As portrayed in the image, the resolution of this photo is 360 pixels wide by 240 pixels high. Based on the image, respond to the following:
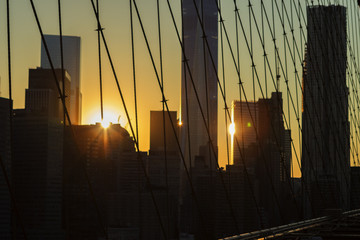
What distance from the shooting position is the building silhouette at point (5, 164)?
29312mm

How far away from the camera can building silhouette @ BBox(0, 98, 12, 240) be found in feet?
96.2

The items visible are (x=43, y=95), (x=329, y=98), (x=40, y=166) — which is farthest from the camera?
(x=43, y=95)

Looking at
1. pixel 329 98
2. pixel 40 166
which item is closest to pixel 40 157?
pixel 40 166

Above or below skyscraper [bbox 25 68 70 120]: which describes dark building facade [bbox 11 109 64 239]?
below

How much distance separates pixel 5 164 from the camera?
3073 cm

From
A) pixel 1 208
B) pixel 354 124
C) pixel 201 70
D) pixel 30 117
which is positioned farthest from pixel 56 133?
pixel 201 70

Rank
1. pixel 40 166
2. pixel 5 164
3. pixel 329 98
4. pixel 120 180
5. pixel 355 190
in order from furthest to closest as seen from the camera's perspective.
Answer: pixel 120 180, pixel 40 166, pixel 355 190, pixel 329 98, pixel 5 164

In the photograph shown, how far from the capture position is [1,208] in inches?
1398

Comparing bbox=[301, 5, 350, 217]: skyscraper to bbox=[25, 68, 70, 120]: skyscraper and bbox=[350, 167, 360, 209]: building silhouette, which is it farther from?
bbox=[25, 68, 70, 120]: skyscraper

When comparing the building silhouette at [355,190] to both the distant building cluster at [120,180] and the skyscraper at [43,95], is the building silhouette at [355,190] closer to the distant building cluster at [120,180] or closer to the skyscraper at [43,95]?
the distant building cluster at [120,180]

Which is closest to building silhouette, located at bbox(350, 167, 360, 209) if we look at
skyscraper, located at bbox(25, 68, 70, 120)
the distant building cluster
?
the distant building cluster

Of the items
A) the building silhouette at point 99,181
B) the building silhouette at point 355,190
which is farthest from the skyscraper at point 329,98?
the building silhouette at point 99,181

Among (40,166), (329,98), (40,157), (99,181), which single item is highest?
(329,98)

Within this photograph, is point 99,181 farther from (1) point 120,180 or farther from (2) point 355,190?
(2) point 355,190
